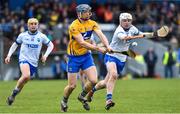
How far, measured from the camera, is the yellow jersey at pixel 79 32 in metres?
16.8

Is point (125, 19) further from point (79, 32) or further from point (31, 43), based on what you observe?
point (31, 43)

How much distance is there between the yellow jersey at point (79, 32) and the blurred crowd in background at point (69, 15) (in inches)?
804

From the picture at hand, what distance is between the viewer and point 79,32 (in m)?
16.8

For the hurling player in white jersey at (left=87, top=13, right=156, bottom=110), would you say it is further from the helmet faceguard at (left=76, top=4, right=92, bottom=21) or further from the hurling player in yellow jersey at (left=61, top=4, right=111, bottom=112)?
the helmet faceguard at (left=76, top=4, right=92, bottom=21)

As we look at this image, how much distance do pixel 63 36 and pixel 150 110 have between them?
71.9 feet

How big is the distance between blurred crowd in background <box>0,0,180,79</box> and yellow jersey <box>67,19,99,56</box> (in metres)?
20.4

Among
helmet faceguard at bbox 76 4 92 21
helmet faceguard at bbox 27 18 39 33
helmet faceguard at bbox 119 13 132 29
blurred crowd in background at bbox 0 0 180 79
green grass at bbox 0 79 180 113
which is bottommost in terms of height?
blurred crowd in background at bbox 0 0 180 79

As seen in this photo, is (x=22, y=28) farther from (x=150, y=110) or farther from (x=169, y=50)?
(x=150, y=110)

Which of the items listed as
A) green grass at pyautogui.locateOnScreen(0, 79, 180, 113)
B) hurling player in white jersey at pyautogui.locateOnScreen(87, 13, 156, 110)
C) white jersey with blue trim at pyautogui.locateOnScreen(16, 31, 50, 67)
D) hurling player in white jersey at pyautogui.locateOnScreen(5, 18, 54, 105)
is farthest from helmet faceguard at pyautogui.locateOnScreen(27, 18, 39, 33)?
hurling player in white jersey at pyautogui.locateOnScreen(87, 13, 156, 110)

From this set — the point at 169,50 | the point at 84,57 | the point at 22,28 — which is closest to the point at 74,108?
the point at 84,57

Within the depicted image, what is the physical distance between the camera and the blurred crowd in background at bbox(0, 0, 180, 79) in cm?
3875

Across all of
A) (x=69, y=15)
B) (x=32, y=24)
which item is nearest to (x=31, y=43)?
(x=32, y=24)

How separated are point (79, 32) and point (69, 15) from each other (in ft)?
76.5

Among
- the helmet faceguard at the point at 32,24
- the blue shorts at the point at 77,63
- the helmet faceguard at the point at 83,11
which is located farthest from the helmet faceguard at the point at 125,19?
the helmet faceguard at the point at 32,24
